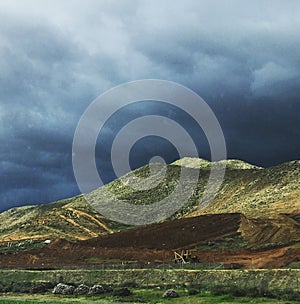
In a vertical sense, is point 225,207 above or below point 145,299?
above

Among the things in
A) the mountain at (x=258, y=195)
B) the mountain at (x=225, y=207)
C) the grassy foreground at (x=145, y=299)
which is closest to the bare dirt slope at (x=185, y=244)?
the mountain at (x=258, y=195)

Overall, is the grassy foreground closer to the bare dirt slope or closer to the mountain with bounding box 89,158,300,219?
the bare dirt slope

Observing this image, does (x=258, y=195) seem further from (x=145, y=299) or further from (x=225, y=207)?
(x=145, y=299)

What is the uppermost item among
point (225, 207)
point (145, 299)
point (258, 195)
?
point (258, 195)

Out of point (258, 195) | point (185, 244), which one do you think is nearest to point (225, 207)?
point (258, 195)

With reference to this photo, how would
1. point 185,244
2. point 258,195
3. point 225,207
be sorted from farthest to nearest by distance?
point 225,207, point 258,195, point 185,244

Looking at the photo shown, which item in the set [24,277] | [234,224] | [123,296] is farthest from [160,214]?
[123,296]

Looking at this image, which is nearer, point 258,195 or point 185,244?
point 185,244

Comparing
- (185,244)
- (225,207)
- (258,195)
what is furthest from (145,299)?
(258,195)

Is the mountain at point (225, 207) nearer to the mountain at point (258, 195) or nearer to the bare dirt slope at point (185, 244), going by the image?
the mountain at point (258, 195)

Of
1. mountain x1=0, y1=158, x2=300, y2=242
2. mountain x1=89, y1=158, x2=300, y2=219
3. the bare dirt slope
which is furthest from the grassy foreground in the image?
mountain x1=0, y1=158, x2=300, y2=242

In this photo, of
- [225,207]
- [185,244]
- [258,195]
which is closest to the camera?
[185,244]

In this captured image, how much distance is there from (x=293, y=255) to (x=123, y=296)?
2979 cm

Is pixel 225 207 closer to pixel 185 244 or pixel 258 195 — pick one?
pixel 258 195
